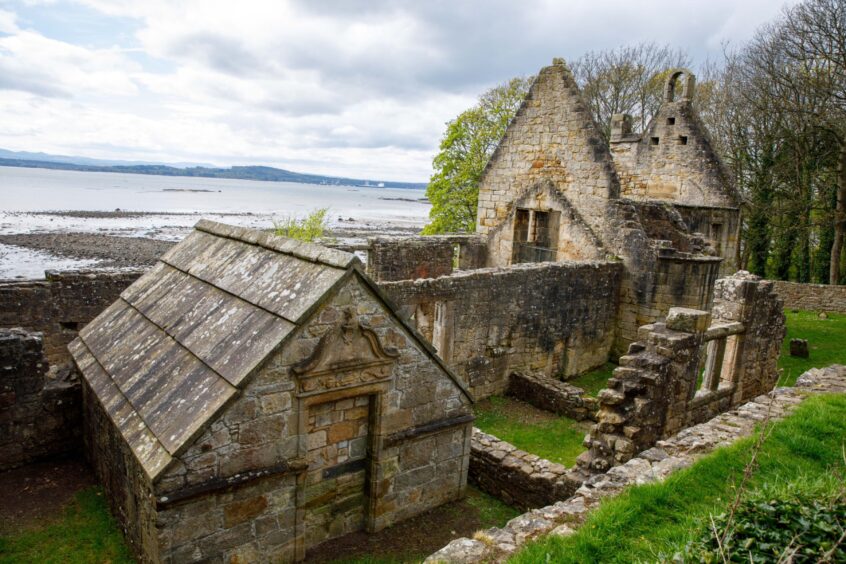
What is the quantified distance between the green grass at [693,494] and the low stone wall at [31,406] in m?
6.55

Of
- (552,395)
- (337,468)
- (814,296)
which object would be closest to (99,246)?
(552,395)

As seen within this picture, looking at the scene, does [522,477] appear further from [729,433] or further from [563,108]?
[563,108]

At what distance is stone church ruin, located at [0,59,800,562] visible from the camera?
17.1 ft

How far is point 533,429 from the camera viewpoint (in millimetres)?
10812

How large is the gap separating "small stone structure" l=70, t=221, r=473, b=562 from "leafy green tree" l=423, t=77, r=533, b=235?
2298 cm

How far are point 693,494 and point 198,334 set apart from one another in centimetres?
506

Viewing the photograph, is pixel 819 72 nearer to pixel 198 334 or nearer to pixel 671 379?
pixel 671 379

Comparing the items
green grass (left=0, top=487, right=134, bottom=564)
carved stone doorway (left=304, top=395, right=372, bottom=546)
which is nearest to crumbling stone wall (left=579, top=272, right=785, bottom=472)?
carved stone doorway (left=304, top=395, right=372, bottom=546)

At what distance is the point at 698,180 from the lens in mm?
18859

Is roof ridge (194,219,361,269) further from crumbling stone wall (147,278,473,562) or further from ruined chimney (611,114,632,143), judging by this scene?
ruined chimney (611,114,632,143)

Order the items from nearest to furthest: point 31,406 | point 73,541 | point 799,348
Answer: point 73,541 < point 31,406 < point 799,348

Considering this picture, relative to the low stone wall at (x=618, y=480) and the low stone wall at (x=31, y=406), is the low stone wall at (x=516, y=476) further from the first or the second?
the low stone wall at (x=31, y=406)

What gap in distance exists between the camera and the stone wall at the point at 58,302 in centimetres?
1160

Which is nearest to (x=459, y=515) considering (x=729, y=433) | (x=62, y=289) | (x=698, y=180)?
(x=729, y=433)
